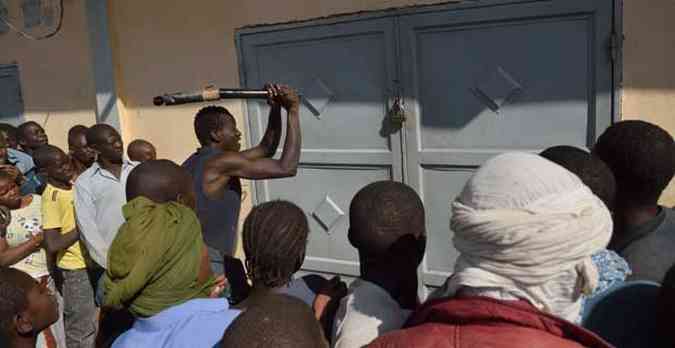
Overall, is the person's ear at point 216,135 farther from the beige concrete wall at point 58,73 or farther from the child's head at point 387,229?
the beige concrete wall at point 58,73

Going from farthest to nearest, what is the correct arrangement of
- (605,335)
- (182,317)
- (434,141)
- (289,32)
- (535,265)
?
(289,32), (434,141), (182,317), (605,335), (535,265)

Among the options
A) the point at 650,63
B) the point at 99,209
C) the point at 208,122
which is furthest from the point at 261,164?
the point at 650,63

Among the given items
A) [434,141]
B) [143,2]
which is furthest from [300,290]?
[143,2]

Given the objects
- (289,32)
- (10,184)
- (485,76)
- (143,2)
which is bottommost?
(10,184)

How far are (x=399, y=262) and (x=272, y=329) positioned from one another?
49cm

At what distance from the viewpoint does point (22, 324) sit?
6.40ft

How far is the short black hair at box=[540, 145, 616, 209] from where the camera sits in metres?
1.63

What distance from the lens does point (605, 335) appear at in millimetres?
1305

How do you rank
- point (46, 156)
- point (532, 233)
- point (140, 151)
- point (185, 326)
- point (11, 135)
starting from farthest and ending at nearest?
point (11, 135), point (140, 151), point (46, 156), point (185, 326), point (532, 233)

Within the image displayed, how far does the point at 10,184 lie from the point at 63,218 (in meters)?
0.32

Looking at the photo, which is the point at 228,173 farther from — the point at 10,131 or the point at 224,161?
the point at 10,131

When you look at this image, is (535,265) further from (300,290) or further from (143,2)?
(143,2)

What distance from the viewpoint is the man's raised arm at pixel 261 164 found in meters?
2.82

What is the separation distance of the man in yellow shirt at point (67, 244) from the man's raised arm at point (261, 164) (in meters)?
1.05
